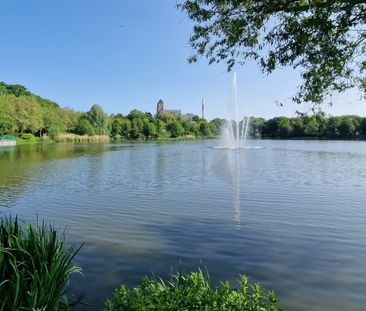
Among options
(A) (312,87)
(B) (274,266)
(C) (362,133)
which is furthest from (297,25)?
(C) (362,133)

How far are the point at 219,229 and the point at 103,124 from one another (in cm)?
11966

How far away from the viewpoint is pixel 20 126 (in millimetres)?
90562

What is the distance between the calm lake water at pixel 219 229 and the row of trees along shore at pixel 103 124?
5742 cm

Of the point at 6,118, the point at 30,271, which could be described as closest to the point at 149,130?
the point at 6,118

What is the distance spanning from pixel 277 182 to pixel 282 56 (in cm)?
1397

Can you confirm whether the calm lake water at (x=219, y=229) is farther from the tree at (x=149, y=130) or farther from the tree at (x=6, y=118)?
the tree at (x=149, y=130)

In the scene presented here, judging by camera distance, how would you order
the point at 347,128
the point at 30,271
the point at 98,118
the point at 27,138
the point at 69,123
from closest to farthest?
the point at 30,271
the point at 27,138
the point at 69,123
the point at 98,118
the point at 347,128

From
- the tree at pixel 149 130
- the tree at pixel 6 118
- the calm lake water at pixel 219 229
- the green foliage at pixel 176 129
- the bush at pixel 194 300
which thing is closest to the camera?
the bush at pixel 194 300

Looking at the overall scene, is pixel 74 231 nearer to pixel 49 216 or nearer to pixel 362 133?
pixel 49 216

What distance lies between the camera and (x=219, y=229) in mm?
11117

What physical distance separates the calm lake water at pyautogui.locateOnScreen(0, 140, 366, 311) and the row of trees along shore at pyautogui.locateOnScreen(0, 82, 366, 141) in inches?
2261

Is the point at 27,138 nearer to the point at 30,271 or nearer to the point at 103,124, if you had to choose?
the point at 103,124

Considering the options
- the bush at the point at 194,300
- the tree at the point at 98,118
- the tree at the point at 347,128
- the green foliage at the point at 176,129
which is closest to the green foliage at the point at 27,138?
the tree at the point at 98,118

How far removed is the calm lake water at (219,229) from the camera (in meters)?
7.26
